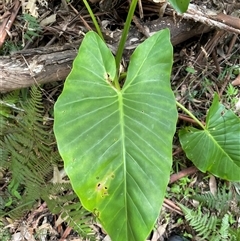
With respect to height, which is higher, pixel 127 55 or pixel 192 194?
pixel 127 55

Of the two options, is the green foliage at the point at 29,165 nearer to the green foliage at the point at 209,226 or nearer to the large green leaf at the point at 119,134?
the large green leaf at the point at 119,134

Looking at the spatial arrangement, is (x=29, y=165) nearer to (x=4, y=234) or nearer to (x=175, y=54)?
(x=4, y=234)

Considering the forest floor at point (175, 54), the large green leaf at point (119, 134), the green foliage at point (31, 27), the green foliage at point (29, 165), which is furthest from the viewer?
the green foliage at point (31, 27)

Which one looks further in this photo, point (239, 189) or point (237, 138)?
point (239, 189)

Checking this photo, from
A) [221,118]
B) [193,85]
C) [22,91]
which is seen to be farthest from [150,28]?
[22,91]

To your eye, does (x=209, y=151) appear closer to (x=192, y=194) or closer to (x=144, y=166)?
(x=192, y=194)

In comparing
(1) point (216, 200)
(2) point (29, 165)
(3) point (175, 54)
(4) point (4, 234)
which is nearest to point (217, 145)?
(1) point (216, 200)

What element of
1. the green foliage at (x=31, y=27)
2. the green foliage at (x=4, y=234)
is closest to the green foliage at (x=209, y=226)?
the green foliage at (x=4, y=234)
